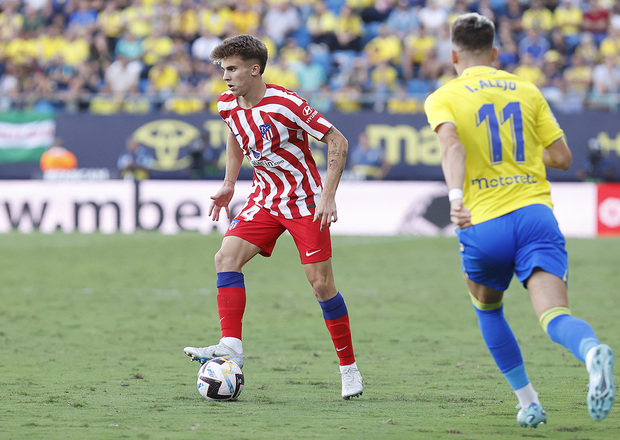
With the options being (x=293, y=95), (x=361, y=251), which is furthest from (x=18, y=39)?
(x=293, y=95)

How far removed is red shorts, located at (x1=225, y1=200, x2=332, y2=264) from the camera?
5934 mm

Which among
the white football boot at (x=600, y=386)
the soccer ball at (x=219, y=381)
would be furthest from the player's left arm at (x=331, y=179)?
the white football boot at (x=600, y=386)

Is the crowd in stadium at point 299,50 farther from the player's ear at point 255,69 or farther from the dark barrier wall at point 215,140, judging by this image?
the player's ear at point 255,69

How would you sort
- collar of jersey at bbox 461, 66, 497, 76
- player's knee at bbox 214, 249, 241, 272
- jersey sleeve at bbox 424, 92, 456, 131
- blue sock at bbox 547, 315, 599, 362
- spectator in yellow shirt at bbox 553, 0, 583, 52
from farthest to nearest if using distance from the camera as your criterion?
1. spectator in yellow shirt at bbox 553, 0, 583, 52
2. player's knee at bbox 214, 249, 241, 272
3. collar of jersey at bbox 461, 66, 497, 76
4. jersey sleeve at bbox 424, 92, 456, 131
5. blue sock at bbox 547, 315, 599, 362

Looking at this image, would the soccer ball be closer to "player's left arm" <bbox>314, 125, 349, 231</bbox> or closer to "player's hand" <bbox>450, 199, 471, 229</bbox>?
"player's left arm" <bbox>314, 125, 349, 231</bbox>

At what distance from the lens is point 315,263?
19.4ft

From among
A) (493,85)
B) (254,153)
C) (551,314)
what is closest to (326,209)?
(254,153)

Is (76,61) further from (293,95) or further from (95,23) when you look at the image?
(293,95)

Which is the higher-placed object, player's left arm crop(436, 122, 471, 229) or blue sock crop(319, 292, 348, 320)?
player's left arm crop(436, 122, 471, 229)

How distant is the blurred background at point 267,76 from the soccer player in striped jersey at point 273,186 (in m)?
13.7

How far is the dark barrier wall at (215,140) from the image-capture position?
20906 millimetres

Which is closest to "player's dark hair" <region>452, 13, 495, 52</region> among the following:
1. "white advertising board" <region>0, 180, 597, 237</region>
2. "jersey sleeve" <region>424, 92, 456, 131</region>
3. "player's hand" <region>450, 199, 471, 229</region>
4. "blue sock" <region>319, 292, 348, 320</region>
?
"jersey sleeve" <region>424, 92, 456, 131</region>

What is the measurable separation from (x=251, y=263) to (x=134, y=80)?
8.73 metres

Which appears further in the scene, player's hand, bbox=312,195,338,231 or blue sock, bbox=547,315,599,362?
player's hand, bbox=312,195,338,231
